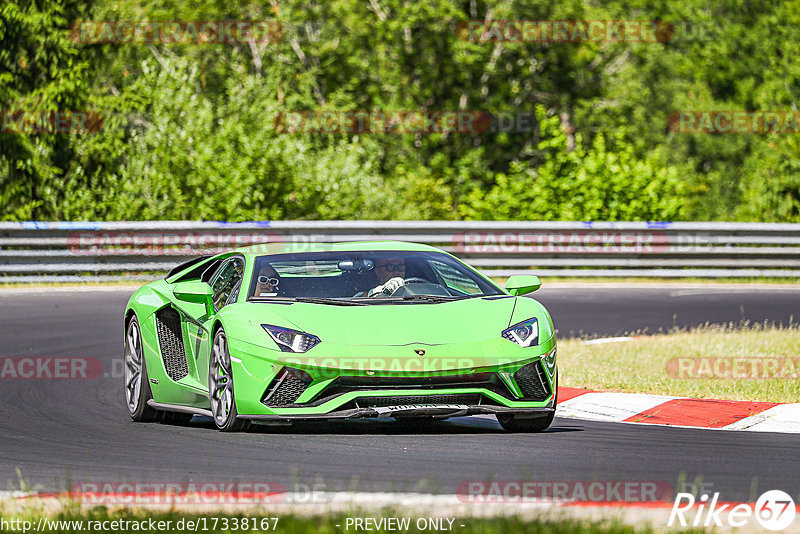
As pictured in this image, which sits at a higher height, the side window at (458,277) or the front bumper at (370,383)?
the side window at (458,277)

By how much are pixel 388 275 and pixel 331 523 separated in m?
4.03

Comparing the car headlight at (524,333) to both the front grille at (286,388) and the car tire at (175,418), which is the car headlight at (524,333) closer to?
the front grille at (286,388)

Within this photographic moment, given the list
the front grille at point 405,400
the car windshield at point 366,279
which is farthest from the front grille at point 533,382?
the car windshield at point 366,279

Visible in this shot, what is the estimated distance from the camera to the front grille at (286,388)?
808cm

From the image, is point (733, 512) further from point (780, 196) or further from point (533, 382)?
point (780, 196)

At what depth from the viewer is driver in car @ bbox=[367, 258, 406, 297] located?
30.1 ft

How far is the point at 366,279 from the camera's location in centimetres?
922

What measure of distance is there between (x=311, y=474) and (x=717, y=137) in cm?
5287

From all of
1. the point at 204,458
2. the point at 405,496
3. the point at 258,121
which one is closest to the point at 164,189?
the point at 258,121

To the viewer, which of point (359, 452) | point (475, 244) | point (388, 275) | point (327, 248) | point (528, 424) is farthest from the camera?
point (475, 244)

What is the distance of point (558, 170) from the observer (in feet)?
92.4

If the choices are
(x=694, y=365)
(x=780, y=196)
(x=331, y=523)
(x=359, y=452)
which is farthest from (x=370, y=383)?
(x=780, y=196)

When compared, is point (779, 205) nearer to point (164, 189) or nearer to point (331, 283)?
point (164, 189)

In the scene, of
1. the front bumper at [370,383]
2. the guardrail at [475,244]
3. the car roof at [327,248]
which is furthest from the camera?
the guardrail at [475,244]
